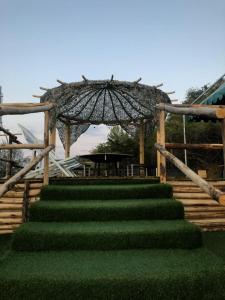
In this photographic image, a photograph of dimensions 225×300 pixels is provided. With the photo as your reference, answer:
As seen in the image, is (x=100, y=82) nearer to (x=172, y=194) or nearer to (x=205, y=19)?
(x=172, y=194)

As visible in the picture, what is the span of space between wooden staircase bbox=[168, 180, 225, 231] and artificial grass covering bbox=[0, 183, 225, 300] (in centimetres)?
51

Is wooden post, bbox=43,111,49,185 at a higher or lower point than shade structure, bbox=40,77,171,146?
lower

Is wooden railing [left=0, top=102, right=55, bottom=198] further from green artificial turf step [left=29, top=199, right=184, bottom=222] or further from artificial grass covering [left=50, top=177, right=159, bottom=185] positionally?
green artificial turf step [left=29, top=199, right=184, bottom=222]

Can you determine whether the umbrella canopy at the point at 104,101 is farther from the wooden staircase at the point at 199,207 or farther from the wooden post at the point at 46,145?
the wooden staircase at the point at 199,207

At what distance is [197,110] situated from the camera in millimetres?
3570

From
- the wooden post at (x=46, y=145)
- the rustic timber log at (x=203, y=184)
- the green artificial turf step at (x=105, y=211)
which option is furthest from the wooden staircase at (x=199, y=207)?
the wooden post at (x=46, y=145)

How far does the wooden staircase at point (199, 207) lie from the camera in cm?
446

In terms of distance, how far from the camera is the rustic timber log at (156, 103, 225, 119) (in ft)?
10.3

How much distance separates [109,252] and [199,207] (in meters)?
A: 2.32

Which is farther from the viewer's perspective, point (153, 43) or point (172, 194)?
point (153, 43)

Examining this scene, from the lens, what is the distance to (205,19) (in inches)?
466

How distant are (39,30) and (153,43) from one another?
4.53 m

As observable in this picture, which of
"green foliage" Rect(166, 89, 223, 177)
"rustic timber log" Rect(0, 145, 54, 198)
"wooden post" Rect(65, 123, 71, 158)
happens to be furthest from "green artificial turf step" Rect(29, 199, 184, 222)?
"green foliage" Rect(166, 89, 223, 177)

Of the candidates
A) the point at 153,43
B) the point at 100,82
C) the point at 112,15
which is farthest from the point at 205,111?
the point at 112,15
